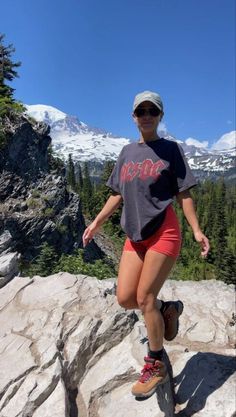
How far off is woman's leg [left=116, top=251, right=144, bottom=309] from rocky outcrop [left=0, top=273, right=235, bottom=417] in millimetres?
1150

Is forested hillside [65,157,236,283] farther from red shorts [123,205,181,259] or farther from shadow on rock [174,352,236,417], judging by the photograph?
red shorts [123,205,181,259]

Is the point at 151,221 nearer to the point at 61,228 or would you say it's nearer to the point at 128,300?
the point at 128,300

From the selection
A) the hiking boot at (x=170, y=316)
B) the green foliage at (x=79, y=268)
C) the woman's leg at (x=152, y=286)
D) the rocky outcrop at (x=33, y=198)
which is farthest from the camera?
the rocky outcrop at (x=33, y=198)

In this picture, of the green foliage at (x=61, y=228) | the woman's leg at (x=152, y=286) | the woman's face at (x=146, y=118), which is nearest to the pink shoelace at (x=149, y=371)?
the woman's leg at (x=152, y=286)

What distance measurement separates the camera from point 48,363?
4.88 metres

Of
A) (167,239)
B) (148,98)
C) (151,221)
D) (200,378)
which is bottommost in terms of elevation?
(200,378)

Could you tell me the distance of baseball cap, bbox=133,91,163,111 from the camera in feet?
13.7

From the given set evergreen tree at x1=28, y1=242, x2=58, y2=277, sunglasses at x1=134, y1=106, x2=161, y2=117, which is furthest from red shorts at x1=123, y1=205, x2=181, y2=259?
evergreen tree at x1=28, y1=242, x2=58, y2=277

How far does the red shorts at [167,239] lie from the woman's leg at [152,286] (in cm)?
6

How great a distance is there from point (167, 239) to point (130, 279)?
23.8 inches

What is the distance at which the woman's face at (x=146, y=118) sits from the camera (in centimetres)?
425

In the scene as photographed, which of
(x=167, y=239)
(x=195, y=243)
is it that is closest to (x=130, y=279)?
(x=167, y=239)

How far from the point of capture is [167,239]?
416cm

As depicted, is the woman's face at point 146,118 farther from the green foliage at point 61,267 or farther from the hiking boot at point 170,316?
the green foliage at point 61,267
